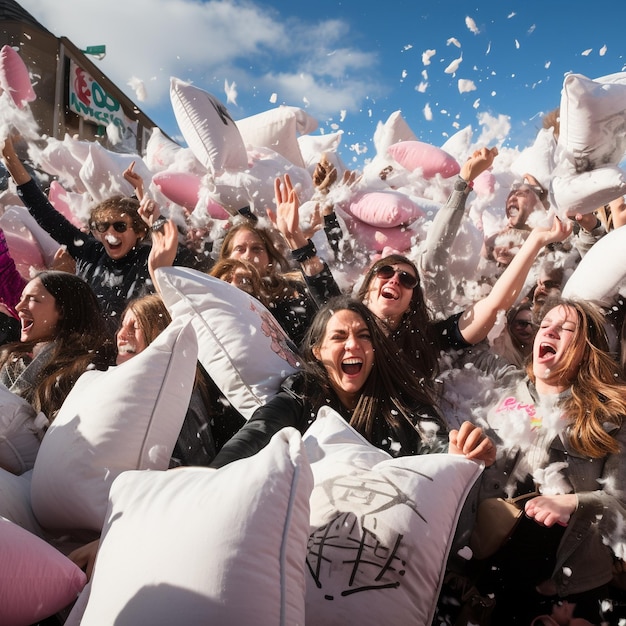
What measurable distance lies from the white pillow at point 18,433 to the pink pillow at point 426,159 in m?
1.95

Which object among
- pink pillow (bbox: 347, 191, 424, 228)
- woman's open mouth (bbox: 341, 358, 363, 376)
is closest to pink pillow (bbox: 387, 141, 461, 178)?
pink pillow (bbox: 347, 191, 424, 228)

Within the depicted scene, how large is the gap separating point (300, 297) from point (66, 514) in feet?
3.36

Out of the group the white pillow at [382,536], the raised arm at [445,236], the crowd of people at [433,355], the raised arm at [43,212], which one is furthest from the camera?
the raised arm at [43,212]

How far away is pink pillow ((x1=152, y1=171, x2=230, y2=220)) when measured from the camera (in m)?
2.44

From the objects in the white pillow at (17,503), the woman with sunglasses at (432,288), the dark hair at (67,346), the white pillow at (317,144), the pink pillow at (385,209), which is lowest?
the white pillow at (17,503)

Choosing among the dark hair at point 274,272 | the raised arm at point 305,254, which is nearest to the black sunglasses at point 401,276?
the raised arm at point 305,254

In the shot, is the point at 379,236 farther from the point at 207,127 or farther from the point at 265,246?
the point at 207,127

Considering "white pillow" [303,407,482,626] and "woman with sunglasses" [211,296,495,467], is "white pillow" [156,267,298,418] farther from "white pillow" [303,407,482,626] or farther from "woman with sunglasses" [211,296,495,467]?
"white pillow" [303,407,482,626]

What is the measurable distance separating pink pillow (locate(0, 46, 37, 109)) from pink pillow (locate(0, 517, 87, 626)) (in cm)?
236

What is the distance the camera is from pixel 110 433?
1023 mm

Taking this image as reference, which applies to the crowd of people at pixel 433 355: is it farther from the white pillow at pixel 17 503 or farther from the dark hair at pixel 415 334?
the white pillow at pixel 17 503

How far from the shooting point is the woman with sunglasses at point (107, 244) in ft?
6.66

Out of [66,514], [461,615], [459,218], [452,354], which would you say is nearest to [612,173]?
[459,218]

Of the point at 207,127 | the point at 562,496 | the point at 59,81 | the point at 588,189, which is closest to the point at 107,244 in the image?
the point at 207,127
